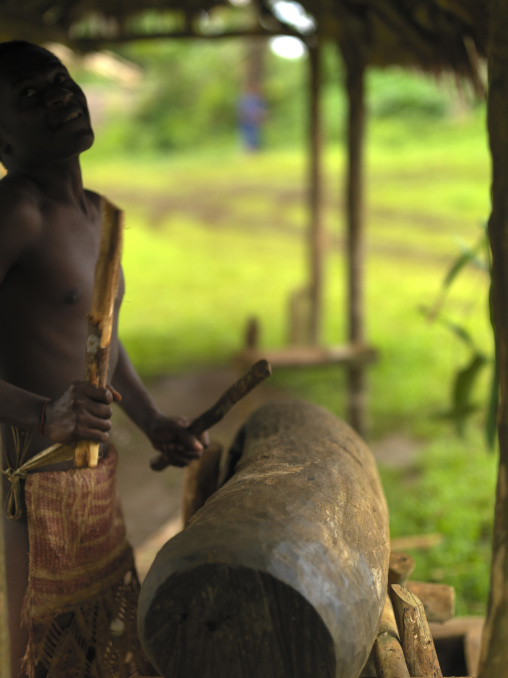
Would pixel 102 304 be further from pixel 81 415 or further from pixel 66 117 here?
pixel 66 117

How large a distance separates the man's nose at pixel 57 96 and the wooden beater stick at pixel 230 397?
63 cm

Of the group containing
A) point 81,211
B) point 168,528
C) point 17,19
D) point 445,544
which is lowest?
point 445,544

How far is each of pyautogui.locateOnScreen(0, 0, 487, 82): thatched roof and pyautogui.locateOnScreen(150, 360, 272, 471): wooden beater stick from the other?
1.29 m

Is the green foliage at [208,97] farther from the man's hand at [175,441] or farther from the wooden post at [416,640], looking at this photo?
the wooden post at [416,640]

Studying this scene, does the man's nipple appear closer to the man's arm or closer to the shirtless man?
the shirtless man

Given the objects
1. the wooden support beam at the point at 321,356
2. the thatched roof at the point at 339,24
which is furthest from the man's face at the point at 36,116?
the wooden support beam at the point at 321,356

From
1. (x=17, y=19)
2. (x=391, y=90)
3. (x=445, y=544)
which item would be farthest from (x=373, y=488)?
(x=391, y=90)

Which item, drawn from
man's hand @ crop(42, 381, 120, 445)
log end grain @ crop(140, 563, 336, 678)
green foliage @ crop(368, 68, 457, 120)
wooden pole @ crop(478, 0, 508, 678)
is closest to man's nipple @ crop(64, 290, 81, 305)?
man's hand @ crop(42, 381, 120, 445)

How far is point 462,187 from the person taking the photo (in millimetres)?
10516

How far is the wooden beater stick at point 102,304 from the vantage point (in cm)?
123

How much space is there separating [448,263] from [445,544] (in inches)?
231

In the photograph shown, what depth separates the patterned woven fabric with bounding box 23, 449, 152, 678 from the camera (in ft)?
4.88

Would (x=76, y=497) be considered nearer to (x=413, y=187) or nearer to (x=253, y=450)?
(x=253, y=450)

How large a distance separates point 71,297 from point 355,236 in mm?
2987
